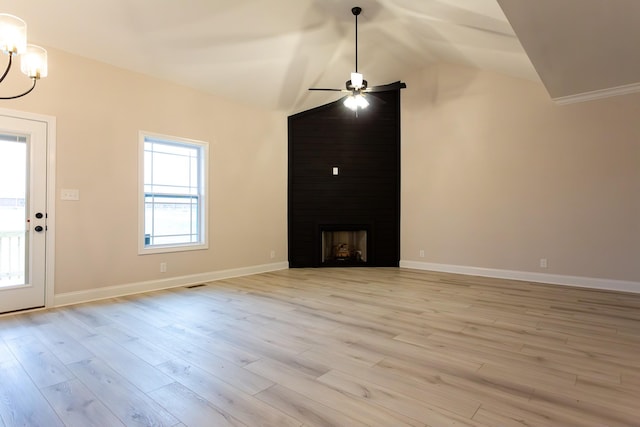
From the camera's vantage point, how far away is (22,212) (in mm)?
3641

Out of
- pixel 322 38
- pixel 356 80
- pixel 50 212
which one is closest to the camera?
pixel 50 212

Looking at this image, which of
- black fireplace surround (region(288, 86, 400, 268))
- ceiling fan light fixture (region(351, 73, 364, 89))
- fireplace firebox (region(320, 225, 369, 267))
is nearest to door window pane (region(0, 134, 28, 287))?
ceiling fan light fixture (region(351, 73, 364, 89))

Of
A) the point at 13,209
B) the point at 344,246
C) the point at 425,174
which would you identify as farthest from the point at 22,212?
the point at 425,174

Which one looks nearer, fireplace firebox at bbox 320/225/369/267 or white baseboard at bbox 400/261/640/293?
white baseboard at bbox 400/261/640/293

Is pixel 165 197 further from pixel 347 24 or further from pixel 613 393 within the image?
pixel 613 393

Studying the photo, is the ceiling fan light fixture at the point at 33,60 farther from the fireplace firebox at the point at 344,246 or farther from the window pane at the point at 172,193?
the fireplace firebox at the point at 344,246

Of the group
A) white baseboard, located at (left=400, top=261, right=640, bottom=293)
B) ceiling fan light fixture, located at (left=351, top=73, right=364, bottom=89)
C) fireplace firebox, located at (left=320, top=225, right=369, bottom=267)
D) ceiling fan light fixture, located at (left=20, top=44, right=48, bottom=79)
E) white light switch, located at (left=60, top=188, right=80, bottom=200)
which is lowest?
white baseboard, located at (left=400, top=261, right=640, bottom=293)

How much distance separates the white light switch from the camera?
388 cm

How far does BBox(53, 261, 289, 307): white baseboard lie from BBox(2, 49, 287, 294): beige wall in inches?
2.6

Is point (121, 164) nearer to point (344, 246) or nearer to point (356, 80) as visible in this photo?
point (356, 80)

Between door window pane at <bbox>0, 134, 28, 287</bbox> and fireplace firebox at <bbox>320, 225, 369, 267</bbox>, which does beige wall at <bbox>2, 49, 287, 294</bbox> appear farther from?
fireplace firebox at <bbox>320, 225, 369, 267</bbox>

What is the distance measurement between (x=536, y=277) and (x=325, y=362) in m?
4.31

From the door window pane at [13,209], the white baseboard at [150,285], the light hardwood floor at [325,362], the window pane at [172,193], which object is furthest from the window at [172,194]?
the door window pane at [13,209]

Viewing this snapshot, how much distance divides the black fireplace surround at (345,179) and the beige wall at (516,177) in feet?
1.03
